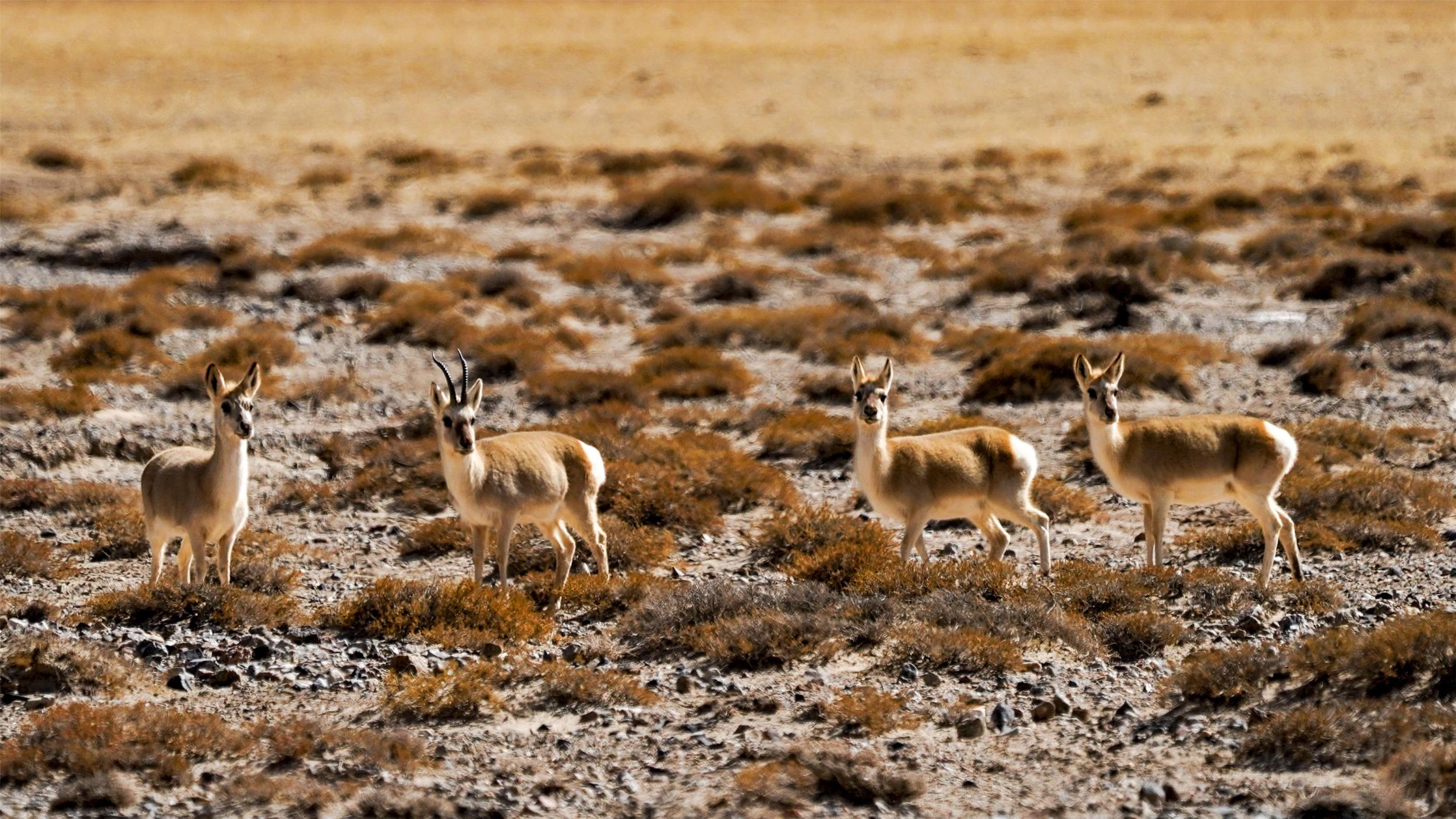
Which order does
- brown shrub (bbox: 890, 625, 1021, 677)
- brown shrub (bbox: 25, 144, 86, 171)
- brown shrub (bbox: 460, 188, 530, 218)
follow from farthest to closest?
brown shrub (bbox: 25, 144, 86, 171) → brown shrub (bbox: 460, 188, 530, 218) → brown shrub (bbox: 890, 625, 1021, 677)


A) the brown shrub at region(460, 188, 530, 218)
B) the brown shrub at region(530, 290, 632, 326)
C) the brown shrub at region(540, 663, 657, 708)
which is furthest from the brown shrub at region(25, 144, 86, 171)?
the brown shrub at region(540, 663, 657, 708)

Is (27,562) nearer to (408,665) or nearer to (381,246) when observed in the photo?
(408,665)

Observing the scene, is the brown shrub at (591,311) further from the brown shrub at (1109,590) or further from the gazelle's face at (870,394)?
the brown shrub at (1109,590)

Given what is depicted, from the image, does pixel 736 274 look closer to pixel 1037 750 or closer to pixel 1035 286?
pixel 1035 286

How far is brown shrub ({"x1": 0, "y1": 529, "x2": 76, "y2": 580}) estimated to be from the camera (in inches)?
491

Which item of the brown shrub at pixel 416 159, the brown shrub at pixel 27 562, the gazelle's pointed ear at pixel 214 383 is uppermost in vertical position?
the gazelle's pointed ear at pixel 214 383

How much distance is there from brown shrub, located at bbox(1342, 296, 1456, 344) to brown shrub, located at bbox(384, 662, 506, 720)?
606 inches

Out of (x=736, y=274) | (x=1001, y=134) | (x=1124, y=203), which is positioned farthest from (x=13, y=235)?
(x=1001, y=134)

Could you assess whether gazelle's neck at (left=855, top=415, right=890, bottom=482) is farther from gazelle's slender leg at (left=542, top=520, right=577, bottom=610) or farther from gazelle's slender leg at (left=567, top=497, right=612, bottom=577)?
gazelle's slender leg at (left=542, top=520, right=577, bottom=610)

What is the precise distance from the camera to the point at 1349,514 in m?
13.5

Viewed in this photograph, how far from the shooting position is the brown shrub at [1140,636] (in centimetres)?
1036

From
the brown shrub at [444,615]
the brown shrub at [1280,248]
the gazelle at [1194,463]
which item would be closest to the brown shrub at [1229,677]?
the gazelle at [1194,463]

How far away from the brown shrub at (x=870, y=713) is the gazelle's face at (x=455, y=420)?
115 inches

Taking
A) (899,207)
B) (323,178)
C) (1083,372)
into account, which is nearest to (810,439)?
(1083,372)
